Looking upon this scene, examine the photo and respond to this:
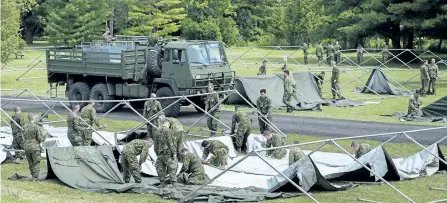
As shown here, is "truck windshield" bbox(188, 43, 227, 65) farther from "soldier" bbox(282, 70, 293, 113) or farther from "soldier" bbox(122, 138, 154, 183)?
"soldier" bbox(122, 138, 154, 183)

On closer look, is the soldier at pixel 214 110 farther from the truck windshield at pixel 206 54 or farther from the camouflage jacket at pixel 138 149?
the camouflage jacket at pixel 138 149

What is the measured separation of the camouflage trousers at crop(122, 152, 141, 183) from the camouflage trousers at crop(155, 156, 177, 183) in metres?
0.53

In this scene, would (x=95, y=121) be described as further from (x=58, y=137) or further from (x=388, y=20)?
(x=388, y=20)

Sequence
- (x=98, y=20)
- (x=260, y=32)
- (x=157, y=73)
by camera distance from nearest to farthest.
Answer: (x=157, y=73) < (x=98, y=20) < (x=260, y=32)

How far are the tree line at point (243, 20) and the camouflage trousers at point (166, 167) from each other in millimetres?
26729

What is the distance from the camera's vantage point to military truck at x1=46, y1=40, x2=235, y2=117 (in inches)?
1078

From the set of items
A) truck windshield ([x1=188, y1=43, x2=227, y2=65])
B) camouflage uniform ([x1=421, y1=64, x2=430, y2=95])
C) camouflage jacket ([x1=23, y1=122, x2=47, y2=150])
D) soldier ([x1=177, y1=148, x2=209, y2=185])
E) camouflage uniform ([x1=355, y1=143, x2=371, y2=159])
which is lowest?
soldier ([x1=177, y1=148, x2=209, y2=185])

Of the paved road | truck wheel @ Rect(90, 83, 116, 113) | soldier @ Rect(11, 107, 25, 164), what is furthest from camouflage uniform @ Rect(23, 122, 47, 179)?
truck wheel @ Rect(90, 83, 116, 113)

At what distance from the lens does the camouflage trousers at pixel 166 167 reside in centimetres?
1720

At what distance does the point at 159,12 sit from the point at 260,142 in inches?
1722

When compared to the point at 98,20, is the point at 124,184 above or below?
below

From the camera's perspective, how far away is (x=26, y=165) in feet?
66.6

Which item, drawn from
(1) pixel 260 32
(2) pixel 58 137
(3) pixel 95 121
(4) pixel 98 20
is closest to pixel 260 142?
(3) pixel 95 121

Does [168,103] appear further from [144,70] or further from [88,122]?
[88,122]
